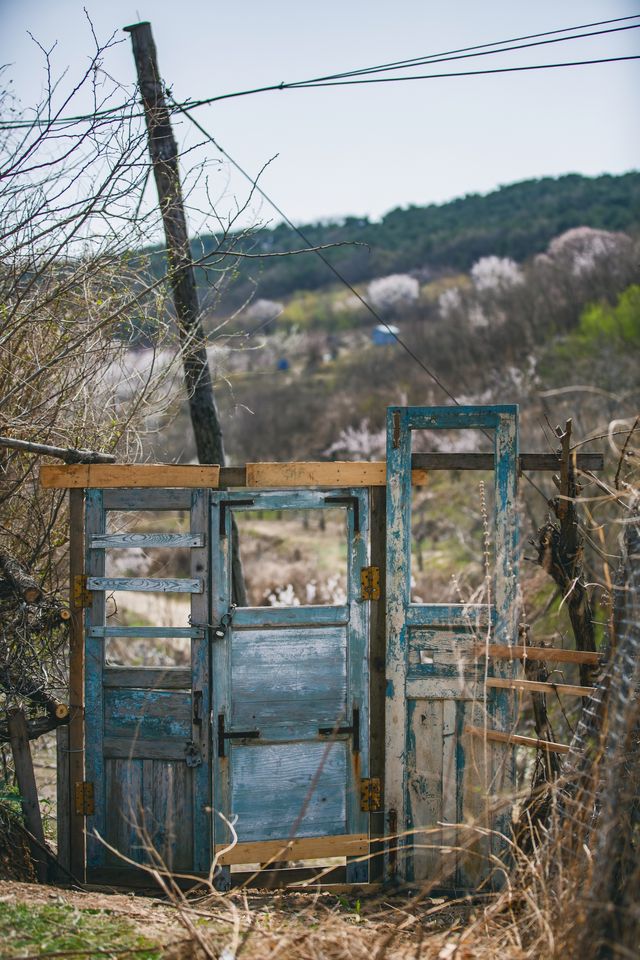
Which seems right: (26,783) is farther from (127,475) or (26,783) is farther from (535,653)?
(535,653)

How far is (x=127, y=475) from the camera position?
17.6ft

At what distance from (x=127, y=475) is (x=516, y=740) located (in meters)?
2.80

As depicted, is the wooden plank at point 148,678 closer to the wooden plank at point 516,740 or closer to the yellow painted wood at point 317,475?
the yellow painted wood at point 317,475

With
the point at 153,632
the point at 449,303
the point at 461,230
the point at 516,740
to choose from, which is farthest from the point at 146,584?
the point at 461,230

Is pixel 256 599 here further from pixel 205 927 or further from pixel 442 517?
pixel 205 927

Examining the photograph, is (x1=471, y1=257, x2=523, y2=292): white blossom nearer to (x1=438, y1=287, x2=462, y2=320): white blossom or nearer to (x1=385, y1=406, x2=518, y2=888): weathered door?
(x1=438, y1=287, x2=462, y2=320): white blossom

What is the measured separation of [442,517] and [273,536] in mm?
3862

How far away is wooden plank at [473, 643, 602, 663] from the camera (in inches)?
200

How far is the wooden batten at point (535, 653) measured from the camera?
200 inches

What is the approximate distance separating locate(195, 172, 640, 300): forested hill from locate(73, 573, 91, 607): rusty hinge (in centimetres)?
3621

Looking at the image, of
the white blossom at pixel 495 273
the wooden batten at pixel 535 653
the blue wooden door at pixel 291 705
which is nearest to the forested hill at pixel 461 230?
the white blossom at pixel 495 273

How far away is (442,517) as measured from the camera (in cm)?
1955

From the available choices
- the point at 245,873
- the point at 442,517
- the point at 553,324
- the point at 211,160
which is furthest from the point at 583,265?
the point at 245,873

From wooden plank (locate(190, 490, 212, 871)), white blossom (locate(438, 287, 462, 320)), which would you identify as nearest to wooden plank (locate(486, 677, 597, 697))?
wooden plank (locate(190, 490, 212, 871))
